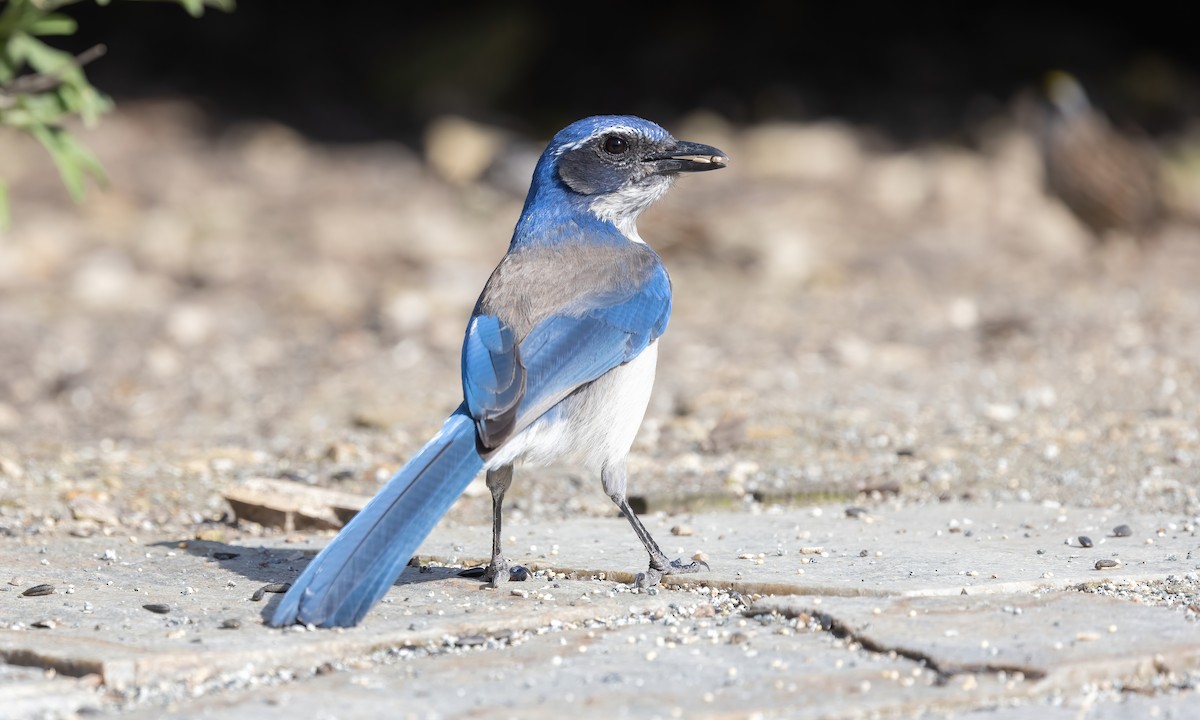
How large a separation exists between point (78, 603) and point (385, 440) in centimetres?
277

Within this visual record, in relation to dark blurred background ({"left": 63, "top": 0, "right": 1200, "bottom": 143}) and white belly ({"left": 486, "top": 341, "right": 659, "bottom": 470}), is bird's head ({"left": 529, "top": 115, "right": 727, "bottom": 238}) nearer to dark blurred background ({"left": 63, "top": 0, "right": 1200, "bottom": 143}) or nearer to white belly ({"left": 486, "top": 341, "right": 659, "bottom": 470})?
white belly ({"left": 486, "top": 341, "right": 659, "bottom": 470})

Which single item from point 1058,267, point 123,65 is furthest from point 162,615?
point 123,65

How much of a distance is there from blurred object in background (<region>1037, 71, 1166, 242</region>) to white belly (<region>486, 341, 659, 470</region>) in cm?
706

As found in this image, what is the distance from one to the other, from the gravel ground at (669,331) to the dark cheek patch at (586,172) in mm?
577

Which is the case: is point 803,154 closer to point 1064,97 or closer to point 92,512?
point 1064,97

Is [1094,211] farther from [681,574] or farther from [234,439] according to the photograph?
[681,574]

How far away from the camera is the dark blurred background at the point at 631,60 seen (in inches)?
559

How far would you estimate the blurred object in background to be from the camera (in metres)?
10.8

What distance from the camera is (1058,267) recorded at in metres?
10.3

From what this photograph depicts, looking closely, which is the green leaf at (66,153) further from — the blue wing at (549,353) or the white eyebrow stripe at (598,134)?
the blue wing at (549,353)

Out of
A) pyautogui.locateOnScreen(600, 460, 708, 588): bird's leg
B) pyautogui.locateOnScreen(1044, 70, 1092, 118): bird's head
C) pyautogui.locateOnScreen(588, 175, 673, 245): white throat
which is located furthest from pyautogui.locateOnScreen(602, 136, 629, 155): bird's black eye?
pyautogui.locateOnScreen(1044, 70, 1092, 118): bird's head

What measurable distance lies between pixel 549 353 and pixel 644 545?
583 millimetres

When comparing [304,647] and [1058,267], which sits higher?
[1058,267]

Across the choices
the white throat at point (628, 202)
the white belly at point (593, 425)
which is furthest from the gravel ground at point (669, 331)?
the white belly at point (593, 425)
